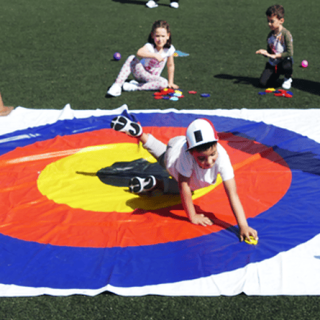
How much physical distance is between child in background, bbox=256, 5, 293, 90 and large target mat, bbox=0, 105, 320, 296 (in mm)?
1672

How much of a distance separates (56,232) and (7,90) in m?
4.82

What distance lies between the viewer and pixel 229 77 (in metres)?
8.41

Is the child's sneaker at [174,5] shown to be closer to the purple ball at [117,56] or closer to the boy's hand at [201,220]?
the purple ball at [117,56]

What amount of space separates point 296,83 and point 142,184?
4.77 meters

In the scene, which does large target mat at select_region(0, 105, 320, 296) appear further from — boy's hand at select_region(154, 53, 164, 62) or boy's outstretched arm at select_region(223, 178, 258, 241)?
boy's hand at select_region(154, 53, 164, 62)

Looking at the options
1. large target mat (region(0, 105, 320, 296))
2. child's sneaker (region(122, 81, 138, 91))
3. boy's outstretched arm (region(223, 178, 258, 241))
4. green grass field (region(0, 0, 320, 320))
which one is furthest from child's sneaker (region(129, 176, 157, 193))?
child's sneaker (region(122, 81, 138, 91))

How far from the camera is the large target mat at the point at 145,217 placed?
329 cm

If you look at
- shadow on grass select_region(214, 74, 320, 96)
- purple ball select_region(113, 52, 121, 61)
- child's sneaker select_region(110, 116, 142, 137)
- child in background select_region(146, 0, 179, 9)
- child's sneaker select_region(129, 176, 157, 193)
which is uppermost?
child in background select_region(146, 0, 179, 9)

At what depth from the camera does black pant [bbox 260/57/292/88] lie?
24.9 feet

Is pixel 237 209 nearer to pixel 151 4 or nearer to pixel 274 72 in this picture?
pixel 274 72

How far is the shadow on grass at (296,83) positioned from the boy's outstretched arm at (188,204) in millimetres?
4518

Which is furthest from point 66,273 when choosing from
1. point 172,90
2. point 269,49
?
point 269,49

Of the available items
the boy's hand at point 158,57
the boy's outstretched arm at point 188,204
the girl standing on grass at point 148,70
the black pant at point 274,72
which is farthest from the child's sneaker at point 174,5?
the boy's outstretched arm at point 188,204

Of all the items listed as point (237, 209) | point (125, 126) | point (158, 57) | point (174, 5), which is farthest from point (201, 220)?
point (174, 5)
